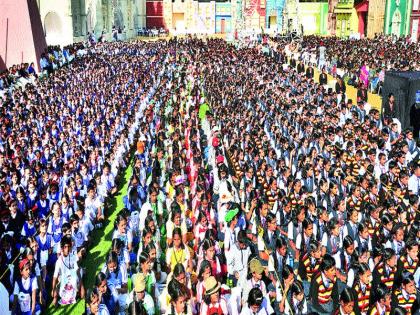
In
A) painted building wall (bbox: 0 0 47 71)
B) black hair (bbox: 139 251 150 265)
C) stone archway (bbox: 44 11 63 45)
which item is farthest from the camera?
stone archway (bbox: 44 11 63 45)

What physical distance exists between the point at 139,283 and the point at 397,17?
121 feet

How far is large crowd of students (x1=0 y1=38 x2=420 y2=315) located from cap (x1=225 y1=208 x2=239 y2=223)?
0.03 meters

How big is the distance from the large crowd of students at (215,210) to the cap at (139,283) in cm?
1

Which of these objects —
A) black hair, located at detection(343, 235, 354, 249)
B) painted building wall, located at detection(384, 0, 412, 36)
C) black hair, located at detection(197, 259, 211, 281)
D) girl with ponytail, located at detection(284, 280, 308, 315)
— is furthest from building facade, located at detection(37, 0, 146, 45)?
girl with ponytail, located at detection(284, 280, 308, 315)

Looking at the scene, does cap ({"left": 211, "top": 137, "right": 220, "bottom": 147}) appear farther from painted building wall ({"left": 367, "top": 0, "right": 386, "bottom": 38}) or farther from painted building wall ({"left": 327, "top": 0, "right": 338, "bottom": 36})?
painted building wall ({"left": 327, "top": 0, "right": 338, "bottom": 36})

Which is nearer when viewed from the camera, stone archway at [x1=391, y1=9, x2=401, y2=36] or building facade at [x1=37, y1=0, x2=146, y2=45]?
building facade at [x1=37, y1=0, x2=146, y2=45]

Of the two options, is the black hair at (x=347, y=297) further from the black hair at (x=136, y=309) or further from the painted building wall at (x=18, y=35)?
the painted building wall at (x=18, y=35)

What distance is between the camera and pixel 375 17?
40.2m

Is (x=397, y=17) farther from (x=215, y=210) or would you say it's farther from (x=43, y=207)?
(x=43, y=207)

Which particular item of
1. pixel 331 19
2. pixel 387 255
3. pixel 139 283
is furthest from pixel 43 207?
pixel 331 19

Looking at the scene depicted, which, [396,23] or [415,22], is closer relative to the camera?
[415,22]

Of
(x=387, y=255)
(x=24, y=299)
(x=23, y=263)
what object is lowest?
(x=24, y=299)

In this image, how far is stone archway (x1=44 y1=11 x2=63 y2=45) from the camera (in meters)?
37.6

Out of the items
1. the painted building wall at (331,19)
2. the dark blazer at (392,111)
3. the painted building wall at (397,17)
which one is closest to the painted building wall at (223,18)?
the painted building wall at (331,19)
